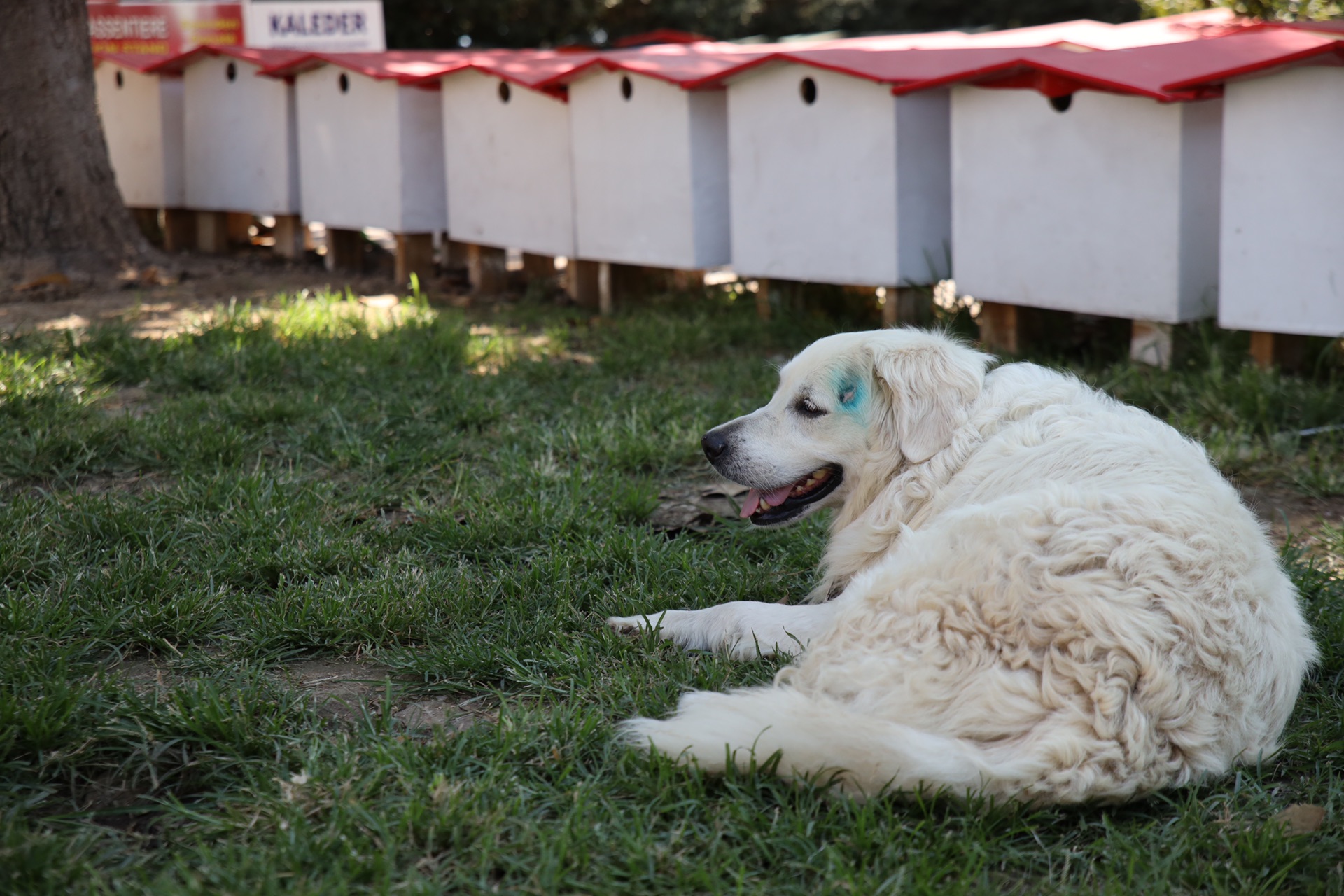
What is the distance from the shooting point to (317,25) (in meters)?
11.5

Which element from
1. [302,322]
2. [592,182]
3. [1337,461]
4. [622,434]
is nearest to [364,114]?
[592,182]

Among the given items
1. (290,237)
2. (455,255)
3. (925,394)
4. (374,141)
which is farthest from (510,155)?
(925,394)

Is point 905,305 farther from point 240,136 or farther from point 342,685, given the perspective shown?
point 240,136

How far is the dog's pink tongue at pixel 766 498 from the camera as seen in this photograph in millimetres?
3242

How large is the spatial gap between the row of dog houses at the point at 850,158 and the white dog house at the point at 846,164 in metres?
0.01

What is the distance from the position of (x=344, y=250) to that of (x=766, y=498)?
19.7ft

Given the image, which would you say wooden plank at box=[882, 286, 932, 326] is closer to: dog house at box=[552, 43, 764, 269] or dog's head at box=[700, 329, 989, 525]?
dog house at box=[552, 43, 764, 269]

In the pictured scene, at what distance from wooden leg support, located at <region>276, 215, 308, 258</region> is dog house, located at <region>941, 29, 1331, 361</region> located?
506 centimetres

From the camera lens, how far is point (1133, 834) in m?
2.20

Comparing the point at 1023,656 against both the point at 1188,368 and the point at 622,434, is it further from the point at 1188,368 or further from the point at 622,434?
the point at 1188,368

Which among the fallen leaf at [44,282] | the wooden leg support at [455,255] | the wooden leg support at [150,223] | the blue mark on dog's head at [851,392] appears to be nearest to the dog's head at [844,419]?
the blue mark on dog's head at [851,392]

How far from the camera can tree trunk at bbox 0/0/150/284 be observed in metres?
7.04

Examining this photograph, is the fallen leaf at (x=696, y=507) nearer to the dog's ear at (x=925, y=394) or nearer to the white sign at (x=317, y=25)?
the dog's ear at (x=925, y=394)

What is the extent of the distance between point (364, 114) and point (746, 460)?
5.54 meters
